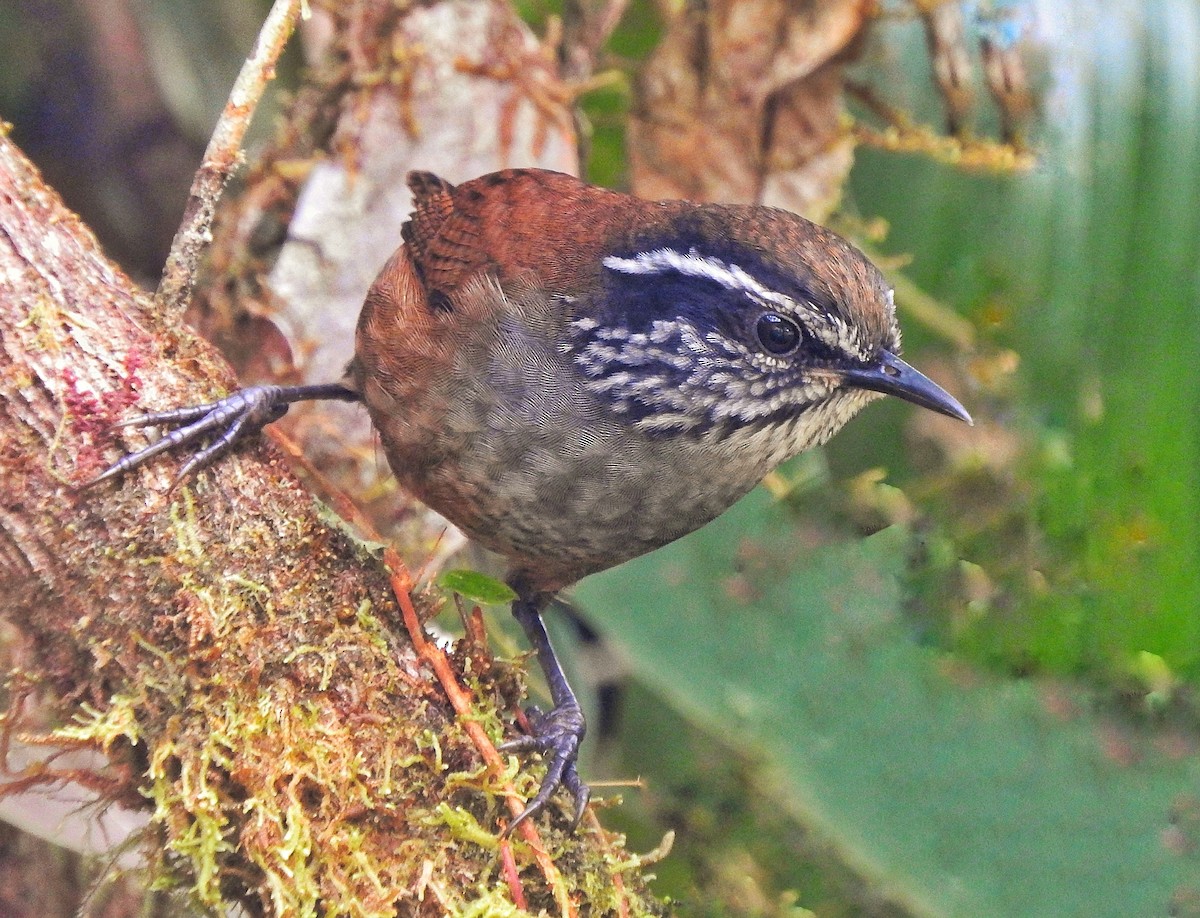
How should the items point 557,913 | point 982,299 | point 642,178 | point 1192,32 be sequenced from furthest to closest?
point 642,178, point 982,299, point 1192,32, point 557,913

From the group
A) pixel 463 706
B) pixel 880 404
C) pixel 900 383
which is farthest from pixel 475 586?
pixel 880 404

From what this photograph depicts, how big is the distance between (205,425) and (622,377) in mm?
825

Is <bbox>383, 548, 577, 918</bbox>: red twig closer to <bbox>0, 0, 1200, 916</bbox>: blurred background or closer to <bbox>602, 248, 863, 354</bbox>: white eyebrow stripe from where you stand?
<bbox>0, 0, 1200, 916</bbox>: blurred background

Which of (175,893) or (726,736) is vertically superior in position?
(175,893)

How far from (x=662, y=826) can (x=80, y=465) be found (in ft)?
5.42

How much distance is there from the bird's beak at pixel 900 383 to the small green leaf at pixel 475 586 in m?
0.83

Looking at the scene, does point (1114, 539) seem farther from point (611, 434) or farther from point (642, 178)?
point (642, 178)

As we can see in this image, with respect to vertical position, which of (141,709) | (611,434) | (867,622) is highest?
(611,434)

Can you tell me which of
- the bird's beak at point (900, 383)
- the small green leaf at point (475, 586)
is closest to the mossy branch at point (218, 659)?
the small green leaf at point (475, 586)

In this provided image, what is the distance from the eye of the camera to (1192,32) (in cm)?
326

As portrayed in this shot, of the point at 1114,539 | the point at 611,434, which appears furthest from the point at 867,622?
the point at 611,434

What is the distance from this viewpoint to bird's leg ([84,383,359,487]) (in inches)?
81.7

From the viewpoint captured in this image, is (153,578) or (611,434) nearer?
(153,578)

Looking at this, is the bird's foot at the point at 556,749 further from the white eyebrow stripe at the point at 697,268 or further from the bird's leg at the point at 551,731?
the white eyebrow stripe at the point at 697,268
